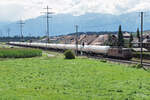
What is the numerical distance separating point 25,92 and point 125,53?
3196 cm

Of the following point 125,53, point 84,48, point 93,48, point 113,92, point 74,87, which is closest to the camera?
point 113,92

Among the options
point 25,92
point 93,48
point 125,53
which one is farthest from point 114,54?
point 25,92

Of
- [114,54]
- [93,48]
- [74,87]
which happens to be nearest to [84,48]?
[93,48]

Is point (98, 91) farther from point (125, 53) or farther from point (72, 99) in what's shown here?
point (125, 53)

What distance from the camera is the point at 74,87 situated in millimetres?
15469

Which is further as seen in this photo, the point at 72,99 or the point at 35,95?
the point at 35,95

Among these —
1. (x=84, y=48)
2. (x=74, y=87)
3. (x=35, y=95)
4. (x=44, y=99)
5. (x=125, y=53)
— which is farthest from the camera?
→ (x=84, y=48)

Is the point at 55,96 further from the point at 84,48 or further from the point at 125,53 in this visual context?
the point at 84,48

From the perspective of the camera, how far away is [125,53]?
42781mm

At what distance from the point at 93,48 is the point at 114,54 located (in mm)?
7499

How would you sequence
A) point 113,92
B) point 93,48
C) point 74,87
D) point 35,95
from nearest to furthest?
point 35,95, point 113,92, point 74,87, point 93,48

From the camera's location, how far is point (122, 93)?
13500 mm

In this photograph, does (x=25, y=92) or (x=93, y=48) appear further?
(x=93, y=48)

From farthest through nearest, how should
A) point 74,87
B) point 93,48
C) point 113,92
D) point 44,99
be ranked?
1. point 93,48
2. point 74,87
3. point 113,92
4. point 44,99
